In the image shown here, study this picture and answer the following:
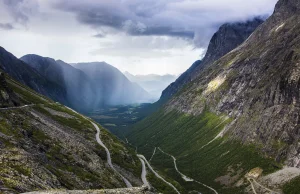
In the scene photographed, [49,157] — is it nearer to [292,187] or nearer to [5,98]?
[5,98]

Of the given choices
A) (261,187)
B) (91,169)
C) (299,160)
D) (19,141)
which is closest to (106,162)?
(91,169)

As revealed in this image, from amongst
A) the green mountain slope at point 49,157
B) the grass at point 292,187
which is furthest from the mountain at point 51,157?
the grass at point 292,187

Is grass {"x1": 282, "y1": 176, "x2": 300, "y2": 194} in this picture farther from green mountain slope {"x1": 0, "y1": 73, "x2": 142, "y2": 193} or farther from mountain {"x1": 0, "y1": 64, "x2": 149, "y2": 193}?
green mountain slope {"x1": 0, "y1": 73, "x2": 142, "y2": 193}

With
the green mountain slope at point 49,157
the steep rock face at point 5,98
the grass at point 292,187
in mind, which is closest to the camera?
the green mountain slope at point 49,157

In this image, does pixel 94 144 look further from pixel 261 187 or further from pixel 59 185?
pixel 261 187

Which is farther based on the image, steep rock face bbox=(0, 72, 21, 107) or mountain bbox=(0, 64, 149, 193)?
steep rock face bbox=(0, 72, 21, 107)

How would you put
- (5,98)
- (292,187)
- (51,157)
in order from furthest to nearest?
1. (292,187)
2. (5,98)
3. (51,157)

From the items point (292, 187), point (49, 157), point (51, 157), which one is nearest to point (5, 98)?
point (51, 157)

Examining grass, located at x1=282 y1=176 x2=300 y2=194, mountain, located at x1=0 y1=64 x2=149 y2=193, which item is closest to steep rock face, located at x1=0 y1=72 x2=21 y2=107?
mountain, located at x1=0 y1=64 x2=149 y2=193

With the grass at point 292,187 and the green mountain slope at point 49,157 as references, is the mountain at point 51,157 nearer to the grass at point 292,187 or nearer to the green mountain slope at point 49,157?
the green mountain slope at point 49,157
